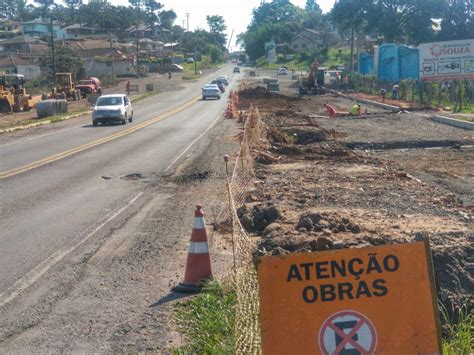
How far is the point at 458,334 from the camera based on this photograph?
542cm

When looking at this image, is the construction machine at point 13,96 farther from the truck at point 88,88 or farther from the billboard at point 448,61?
the billboard at point 448,61

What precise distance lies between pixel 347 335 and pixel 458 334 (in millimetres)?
1498

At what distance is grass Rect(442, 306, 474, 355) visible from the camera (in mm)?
5297

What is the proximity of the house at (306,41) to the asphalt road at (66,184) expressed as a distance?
142 metres

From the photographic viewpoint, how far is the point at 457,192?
45.9 feet

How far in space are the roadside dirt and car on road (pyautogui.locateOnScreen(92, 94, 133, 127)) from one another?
1268 cm

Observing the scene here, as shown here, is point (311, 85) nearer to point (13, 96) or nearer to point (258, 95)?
point (258, 95)

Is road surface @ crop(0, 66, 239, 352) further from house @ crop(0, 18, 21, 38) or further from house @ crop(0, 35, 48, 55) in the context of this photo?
house @ crop(0, 18, 21, 38)

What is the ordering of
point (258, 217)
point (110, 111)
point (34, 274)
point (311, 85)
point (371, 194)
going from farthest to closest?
point (311, 85), point (110, 111), point (371, 194), point (258, 217), point (34, 274)

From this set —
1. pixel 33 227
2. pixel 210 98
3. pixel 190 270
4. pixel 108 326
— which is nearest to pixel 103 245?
pixel 33 227

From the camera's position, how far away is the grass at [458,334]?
530 centimetres

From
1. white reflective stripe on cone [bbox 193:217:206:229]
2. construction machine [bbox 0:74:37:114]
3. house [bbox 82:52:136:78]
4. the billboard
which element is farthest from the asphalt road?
house [bbox 82:52:136:78]

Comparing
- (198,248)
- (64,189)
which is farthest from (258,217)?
(64,189)

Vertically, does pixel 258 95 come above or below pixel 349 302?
below
